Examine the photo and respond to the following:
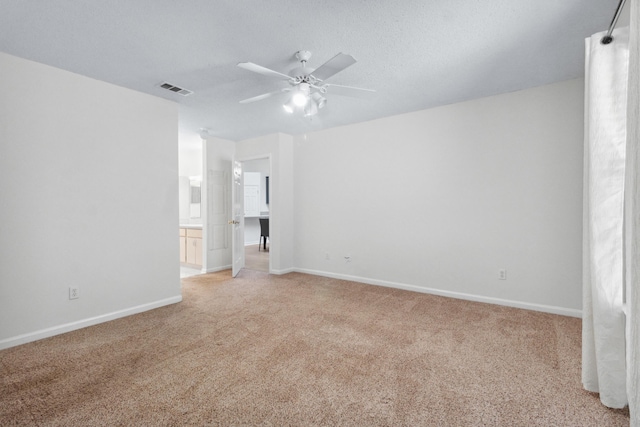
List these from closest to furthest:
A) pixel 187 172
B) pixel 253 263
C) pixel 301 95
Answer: pixel 301 95 → pixel 253 263 → pixel 187 172

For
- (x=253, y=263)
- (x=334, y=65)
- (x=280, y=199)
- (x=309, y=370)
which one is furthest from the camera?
(x=253, y=263)

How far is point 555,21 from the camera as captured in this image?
2.16 m

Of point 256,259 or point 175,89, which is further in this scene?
point 256,259

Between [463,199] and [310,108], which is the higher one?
[310,108]

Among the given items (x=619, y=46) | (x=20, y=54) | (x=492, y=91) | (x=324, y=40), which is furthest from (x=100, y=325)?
(x=492, y=91)

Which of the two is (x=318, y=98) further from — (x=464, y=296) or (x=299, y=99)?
(x=464, y=296)

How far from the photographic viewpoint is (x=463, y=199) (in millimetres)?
3764

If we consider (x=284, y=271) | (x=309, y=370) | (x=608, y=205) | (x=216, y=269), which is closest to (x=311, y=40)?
(x=608, y=205)

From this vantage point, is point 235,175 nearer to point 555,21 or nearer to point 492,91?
point 492,91

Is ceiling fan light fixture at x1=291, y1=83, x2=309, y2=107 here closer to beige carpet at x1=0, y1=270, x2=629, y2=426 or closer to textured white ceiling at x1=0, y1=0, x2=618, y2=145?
textured white ceiling at x1=0, y1=0, x2=618, y2=145

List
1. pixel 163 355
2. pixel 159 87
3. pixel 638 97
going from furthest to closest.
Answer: pixel 159 87 → pixel 163 355 → pixel 638 97

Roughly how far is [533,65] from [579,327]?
96.3 inches

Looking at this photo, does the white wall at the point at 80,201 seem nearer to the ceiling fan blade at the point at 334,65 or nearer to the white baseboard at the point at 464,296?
the ceiling fan blade at the point at 334,65

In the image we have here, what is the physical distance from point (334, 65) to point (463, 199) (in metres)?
2.40
